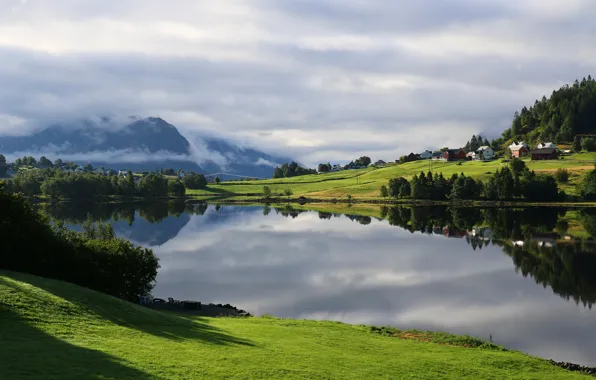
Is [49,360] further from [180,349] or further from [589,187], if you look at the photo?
[589,187]

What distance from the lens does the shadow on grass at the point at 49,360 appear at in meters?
20.2

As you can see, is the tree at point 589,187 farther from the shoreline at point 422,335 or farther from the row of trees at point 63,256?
the row of trees at point 63,256

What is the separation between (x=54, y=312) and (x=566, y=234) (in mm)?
115346

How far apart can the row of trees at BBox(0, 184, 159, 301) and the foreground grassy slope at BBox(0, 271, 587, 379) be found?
702 centimetres

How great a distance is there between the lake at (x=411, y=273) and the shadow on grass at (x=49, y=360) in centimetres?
3197

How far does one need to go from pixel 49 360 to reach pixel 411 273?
64420mm

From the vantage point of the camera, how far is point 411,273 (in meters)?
79.6

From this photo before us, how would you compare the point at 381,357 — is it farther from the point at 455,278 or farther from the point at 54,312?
the point at 455,278

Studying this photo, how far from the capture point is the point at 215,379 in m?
23.1

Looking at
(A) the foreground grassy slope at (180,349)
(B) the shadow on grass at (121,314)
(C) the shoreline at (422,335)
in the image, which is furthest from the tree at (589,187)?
(B) the shadow on grass at (121,314)

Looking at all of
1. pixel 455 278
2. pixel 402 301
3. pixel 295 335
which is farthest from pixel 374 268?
pixel 295 335

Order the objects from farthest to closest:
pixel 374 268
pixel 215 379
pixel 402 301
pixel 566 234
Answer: pixel 566 234 < pixel 374 268 < pixel 402 301 < pixel 215 379

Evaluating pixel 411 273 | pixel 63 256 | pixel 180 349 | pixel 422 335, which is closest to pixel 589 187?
pixel 411 273

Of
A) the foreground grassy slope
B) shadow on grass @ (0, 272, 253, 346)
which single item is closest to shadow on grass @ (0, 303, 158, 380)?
the foreground grassy slope
